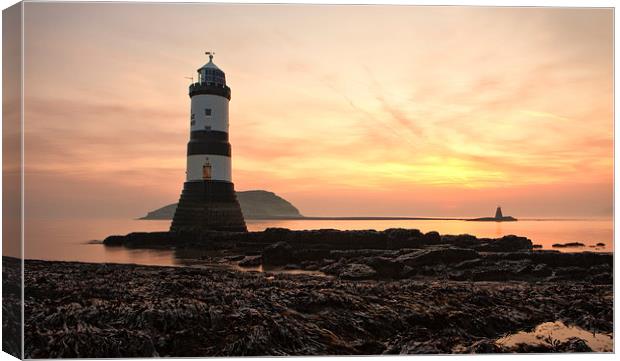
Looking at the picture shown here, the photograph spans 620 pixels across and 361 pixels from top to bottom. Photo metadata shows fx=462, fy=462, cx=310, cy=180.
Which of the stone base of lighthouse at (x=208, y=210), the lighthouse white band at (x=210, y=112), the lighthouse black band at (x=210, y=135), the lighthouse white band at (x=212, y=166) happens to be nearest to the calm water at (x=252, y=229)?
the stone base of lighthouse at (x=208, y=210)

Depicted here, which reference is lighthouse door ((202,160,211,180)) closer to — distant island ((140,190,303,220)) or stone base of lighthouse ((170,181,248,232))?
stone base of lighthouse ((170,181,248,232))

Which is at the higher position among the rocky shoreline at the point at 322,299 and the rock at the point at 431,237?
the rock at the point at 431,237

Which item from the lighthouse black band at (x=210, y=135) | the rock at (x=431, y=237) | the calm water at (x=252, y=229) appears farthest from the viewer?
the lighthouse black band at (x=210, y=135)

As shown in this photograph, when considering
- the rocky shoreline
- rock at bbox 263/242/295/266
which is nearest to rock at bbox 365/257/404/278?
the rocky shoreline

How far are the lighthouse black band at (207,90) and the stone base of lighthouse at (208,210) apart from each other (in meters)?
1.96

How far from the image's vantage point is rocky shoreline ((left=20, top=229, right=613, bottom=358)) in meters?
6.68

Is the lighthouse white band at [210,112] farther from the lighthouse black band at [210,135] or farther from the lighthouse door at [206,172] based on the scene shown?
the lighthouse door at [206,172]

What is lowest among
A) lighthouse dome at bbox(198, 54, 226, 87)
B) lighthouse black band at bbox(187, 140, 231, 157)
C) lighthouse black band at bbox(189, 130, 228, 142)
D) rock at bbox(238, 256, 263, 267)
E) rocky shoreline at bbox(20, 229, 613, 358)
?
rocky shoreline at bbox(20, 229, 613, 358)

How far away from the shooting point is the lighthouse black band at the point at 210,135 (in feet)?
36.1

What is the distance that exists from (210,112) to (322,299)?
5965mm

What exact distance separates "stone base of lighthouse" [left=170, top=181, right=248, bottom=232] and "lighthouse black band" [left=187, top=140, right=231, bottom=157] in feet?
2.49

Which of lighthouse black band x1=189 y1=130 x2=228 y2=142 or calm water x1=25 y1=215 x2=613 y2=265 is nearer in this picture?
calm water x1=25 y1=215 x2=613 y2=265

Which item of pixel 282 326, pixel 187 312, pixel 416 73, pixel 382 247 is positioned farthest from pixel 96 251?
pixel 416 73

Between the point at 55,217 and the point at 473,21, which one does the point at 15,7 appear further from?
the point at 473,21
